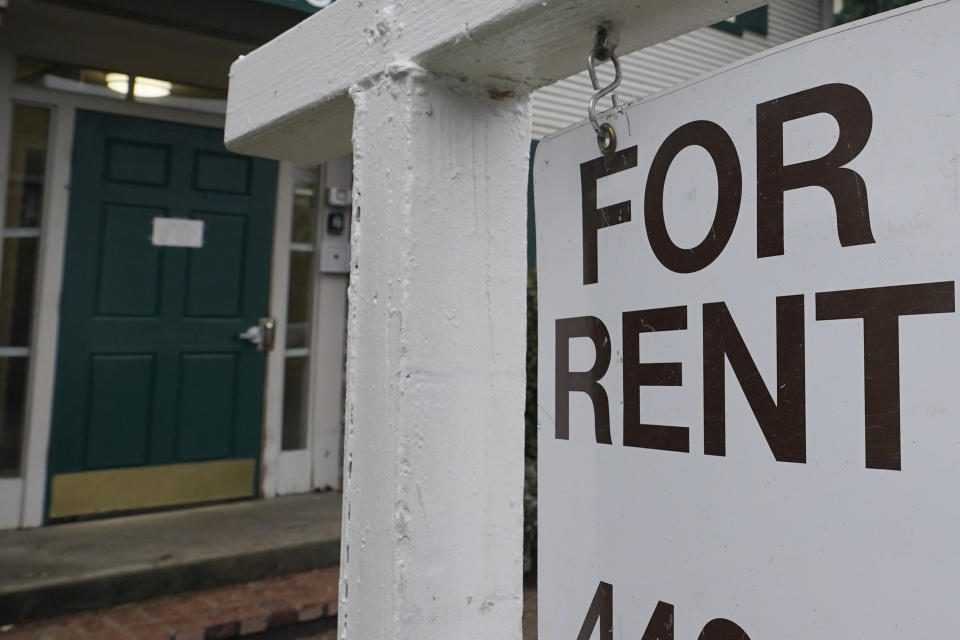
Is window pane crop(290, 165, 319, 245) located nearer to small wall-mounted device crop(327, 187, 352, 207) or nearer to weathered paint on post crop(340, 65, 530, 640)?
small wall-mounted device crop(327, 187, 352, 207)

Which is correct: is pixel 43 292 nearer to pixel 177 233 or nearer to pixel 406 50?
pixel 177 233

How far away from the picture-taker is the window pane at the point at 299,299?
4.95 metres

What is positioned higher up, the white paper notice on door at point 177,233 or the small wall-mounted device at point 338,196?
the small wall-mounted device at point 338,196

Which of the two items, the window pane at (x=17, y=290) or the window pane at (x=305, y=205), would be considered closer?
the window pane at (x=17, y=290)

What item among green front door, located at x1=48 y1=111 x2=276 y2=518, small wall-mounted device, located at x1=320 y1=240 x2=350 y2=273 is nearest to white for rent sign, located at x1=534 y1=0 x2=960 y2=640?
green front door, located at x1=48 y1=111 x2=276 y2=518

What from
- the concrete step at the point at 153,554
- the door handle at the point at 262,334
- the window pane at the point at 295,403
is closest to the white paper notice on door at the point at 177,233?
the door handle at the point at 262,334

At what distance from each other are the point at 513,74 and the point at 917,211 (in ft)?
2.07

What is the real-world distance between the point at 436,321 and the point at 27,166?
3.92 m

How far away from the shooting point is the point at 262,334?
187 inches

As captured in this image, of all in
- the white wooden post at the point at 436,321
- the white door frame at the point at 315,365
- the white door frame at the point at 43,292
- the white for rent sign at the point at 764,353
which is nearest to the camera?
the white for rent sign at the point at 764,353

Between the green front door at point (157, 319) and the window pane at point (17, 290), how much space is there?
0.19m

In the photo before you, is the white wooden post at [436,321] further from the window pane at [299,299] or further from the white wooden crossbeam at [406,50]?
the window pane at [299,299]

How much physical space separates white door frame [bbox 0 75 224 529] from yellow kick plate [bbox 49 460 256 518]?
0.13 m

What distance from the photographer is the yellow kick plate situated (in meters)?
4.16
